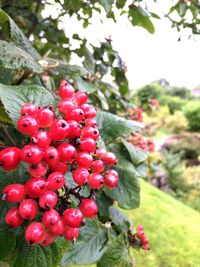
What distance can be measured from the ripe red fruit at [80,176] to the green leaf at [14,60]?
1.18 ft

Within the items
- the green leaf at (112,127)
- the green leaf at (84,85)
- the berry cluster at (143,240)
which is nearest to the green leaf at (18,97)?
the green leaf at (112,127)

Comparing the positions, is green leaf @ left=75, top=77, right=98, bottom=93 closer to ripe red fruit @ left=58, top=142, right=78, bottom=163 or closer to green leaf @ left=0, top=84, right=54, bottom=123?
green leaf @ left=0, top=84, right=54, bottom=123

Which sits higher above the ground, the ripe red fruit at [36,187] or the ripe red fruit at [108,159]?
the ripe red fruit at [108,159]

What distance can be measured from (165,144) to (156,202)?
5.50 m

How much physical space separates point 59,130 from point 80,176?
8 centimetres

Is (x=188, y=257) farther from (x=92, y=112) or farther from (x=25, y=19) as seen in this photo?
(x=92, y=112)

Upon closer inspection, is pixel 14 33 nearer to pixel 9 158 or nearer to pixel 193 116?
pixel 9 158

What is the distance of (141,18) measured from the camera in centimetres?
124

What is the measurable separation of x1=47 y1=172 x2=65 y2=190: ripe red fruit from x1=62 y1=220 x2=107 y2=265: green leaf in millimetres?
384

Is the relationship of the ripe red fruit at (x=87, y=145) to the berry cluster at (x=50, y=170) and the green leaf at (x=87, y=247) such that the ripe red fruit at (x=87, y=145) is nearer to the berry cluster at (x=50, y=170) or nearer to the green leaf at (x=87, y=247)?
the berry cluster at (x=50, y=170)

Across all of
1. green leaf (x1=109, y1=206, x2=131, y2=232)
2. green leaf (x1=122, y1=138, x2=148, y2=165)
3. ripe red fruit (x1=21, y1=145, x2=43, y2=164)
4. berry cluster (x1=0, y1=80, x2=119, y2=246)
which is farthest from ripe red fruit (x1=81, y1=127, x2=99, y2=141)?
green leaf (x1=109, y1=206, x2=131, y2=232)

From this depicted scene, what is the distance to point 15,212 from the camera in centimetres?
57

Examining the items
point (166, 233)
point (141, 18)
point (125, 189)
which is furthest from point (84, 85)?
point (166, 233)

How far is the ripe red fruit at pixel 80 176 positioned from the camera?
613 mm
